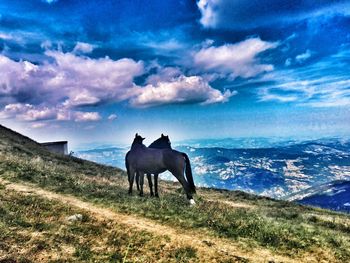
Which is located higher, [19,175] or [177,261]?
[19,175]

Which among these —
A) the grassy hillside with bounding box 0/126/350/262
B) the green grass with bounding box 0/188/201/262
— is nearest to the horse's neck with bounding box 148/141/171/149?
the grassy hillside with bounding box 0/126/350/262

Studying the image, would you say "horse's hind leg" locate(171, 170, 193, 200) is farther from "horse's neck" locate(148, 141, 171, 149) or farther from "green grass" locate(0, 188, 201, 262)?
"green grass" locate(0, 188, 201, 262)

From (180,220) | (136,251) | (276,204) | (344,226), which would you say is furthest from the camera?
(276,204)

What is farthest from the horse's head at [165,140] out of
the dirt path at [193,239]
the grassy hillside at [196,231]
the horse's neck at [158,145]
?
the dirt path at [193,239]

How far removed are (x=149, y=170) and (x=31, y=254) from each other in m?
9.14

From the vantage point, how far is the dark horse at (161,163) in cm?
1881

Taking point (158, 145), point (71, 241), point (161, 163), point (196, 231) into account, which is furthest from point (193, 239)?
point (158, 145)

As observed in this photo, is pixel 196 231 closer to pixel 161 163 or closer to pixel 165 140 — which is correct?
pixel 161 163

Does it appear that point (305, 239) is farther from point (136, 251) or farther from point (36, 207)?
point (36, 207)

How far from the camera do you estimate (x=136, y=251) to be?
37.2ft

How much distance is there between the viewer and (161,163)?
19.0 metres

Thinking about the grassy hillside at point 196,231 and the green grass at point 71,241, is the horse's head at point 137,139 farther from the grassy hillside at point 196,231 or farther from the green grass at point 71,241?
the green grass at point 71,241

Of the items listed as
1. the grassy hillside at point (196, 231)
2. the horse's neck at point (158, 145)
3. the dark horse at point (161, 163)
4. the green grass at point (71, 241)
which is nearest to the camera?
the green grass at point (71, 241)

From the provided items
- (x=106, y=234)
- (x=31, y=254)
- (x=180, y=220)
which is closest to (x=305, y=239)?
Answer: (x=180, y=220)
